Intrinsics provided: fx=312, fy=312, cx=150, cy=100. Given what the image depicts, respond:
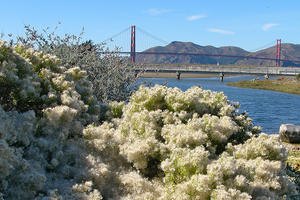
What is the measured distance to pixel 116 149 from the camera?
5621mm

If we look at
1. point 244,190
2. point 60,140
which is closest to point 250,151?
point 244,190

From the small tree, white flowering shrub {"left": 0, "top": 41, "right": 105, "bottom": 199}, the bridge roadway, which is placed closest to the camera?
white flowering shrub {"left": 0, "top": 41, "right": 105, "bottom": 199}

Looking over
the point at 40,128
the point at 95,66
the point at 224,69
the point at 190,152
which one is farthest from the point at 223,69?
the point at 190,152

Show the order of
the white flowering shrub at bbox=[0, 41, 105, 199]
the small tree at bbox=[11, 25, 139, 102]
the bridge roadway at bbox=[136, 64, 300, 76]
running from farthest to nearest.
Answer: the bridge roadway at bbox=[136, 64, 300, 76]
the small tree at bbox=[11, 25, 139, 102]
the white flowering shrub at bbox=[0, 41, 105, 199]

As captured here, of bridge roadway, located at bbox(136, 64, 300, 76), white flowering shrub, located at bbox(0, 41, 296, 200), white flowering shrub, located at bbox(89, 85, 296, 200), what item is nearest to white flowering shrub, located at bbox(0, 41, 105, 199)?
white flowering shrub, located at bbox(0, 41, 296, 200)

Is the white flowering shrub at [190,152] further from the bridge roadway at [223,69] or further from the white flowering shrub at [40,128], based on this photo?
the bridge roadway at [223,69]

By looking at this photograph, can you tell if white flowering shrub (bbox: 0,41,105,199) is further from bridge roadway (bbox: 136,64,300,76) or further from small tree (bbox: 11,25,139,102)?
bridge roadway (bbox: 136,64,300,76)

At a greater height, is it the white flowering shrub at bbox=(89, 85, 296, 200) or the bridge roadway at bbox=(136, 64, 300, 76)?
the bridge roadway at bbox=(136, 64, 300, 76)

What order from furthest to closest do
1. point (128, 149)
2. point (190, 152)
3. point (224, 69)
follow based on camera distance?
point (224, 69) < point (128, 149) < point (190, 152)

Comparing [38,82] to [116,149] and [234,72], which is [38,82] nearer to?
[116,149]

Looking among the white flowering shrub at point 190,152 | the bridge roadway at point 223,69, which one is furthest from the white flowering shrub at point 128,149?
the bridge roadway at point 223,69

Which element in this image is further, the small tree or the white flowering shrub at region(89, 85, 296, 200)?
the small tree

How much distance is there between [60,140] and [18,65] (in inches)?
77.0

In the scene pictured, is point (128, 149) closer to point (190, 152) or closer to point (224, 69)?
point (190, 152)
